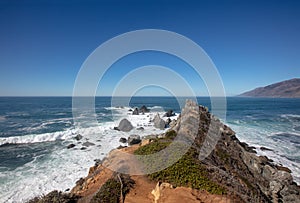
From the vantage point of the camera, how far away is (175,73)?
10672mm

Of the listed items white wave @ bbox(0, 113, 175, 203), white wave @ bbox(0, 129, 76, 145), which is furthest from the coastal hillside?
white wave @ bbox(0, 129, 76, 145)

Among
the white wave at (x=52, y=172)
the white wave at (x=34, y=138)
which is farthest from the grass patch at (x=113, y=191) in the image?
the white wave at (x=34, y=138)

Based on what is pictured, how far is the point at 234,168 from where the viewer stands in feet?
38.0

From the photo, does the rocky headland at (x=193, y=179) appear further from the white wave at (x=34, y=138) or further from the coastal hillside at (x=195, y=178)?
the white wave at (x=34, y=138)

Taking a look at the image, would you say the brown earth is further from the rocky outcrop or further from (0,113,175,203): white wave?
(0,113,175,203): white wave

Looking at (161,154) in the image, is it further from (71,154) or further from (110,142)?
(110,142)

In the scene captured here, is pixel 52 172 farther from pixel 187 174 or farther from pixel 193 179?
pixel 193 179

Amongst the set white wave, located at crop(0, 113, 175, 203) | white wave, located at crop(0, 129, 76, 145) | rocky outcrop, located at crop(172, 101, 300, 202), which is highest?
rocky outcrop, located at crop(172, 101, 300, 202)

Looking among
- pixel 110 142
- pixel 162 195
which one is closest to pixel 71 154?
pixel 110 142

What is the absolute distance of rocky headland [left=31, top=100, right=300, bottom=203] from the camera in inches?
291

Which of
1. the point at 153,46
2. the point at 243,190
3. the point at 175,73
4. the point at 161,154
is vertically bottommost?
the point at 243,190

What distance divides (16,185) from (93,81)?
35.6 feet

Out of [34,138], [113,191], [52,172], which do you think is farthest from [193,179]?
[34,138]

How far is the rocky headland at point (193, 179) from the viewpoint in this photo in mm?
7397
